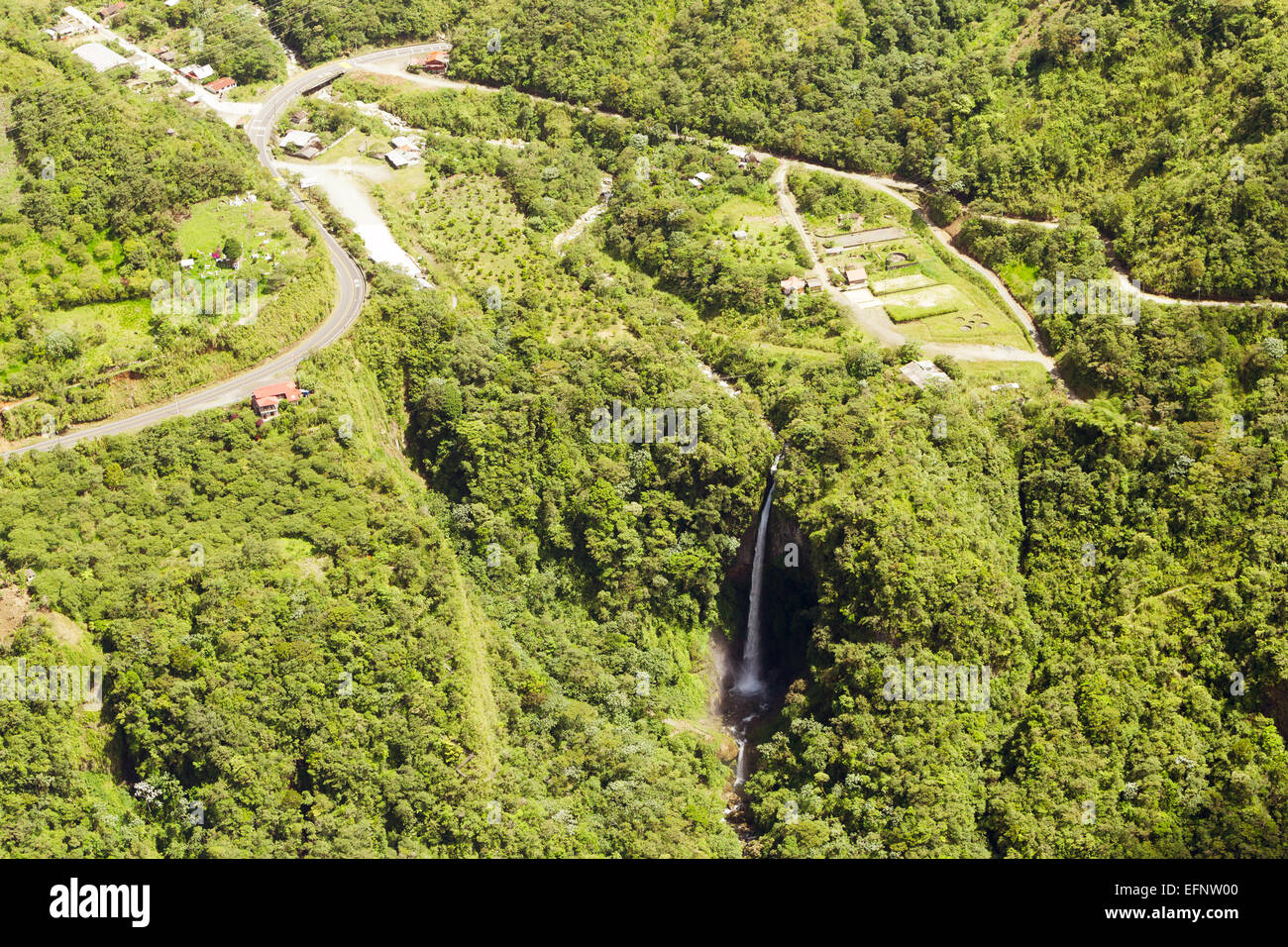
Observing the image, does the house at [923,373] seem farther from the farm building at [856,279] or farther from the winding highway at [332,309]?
the farm building at [856,279]

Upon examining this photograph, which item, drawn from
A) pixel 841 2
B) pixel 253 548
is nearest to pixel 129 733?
pixel 253 548

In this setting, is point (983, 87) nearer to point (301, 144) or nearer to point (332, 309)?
point (301, 144)

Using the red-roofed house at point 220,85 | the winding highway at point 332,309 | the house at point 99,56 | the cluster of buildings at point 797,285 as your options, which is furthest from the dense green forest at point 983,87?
the cluster of buildings at point 797,285

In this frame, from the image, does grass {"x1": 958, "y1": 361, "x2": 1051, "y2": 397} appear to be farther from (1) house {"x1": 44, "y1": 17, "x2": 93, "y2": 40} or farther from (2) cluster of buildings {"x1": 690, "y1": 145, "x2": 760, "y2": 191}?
(1) house {"x1": 44, "y1": 17, "x2": 93, "y2": 40}

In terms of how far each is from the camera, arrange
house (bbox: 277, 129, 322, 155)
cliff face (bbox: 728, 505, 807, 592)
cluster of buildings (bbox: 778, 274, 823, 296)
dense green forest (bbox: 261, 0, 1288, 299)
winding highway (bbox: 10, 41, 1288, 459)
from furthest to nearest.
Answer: house (bbox: 277, 129, 322, 155), cluster of buildings (bbox: 778, 274, 823, 296), dense green forest (bbox: 261, 0, 1288, 299), cliff face (bbox: 728, 505, 807, 592), winding highway (bbox: 10, 41, 1288, 459)

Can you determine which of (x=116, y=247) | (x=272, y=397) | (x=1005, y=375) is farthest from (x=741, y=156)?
(x=116, y=247)

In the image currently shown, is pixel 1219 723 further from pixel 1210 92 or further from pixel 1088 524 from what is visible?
pixel 1210 92

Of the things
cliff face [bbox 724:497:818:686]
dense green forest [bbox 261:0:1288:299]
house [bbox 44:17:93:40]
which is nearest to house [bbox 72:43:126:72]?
house [bbox 44:17:93:40]
